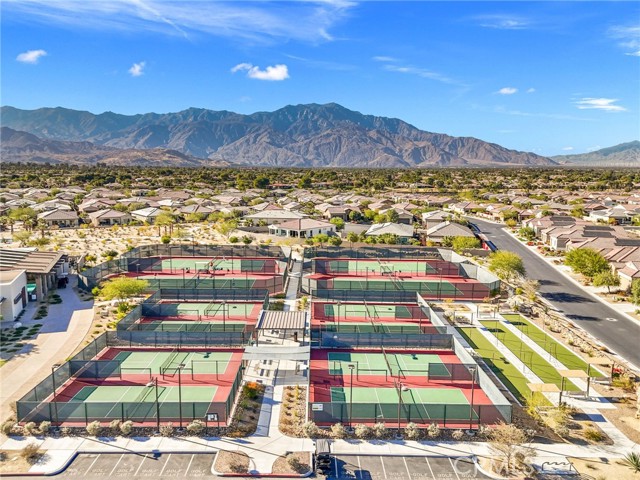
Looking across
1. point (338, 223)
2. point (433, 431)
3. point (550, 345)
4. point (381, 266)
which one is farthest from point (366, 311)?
point (338, 223)

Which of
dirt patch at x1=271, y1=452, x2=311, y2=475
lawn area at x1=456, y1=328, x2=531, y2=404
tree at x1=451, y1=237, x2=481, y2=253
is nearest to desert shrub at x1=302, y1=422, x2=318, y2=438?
dirt patch at x1=271, y1=452, x2=311, y2=475

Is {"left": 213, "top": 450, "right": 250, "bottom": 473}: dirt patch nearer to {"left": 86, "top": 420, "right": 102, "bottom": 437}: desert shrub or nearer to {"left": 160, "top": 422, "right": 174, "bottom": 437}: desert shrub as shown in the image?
{"left": 160, "top": 422, "right": 174, "bottom": 437}: desert shrub

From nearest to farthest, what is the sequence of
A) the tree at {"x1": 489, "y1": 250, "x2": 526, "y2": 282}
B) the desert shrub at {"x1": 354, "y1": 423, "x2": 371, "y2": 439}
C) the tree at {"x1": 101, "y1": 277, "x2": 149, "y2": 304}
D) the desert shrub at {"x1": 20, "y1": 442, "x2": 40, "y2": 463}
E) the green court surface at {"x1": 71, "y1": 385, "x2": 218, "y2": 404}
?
the desert shrub at {"x1": 20, "y1": 442, "x2": 40, "y2": 463} → the desert shrub at {"x1": 354, "y1": 423, "x2": 371, "y2": 439} → the green court surface at {"x1": 71, "y1": 385, "x2": 218, "y2": 404} → the tree at {"x1": 101, "y1": 277, "x2": 149, "y2": 304} → the tree at {"x1": 489, "y1": 250, "x2": 526, "y2": 282}

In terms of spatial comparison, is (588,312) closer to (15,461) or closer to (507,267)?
(507,267)

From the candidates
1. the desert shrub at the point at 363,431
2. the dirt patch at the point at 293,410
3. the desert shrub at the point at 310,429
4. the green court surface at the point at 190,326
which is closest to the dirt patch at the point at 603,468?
the desert shrub at the point at 363,431

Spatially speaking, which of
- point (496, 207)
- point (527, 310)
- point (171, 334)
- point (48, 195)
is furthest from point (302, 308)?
point (48, 195)

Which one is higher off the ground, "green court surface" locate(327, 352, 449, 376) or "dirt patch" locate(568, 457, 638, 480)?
"green court surface" locate(327, 352, 449, 376)
